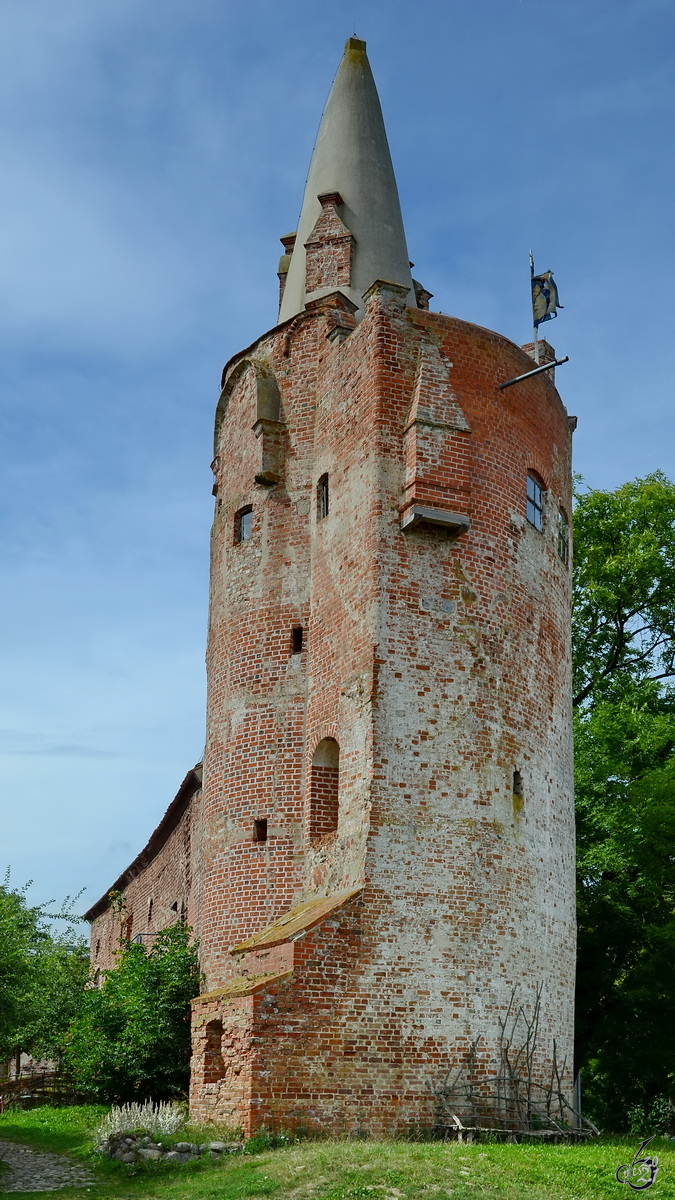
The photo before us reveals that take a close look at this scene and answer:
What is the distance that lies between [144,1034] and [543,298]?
1465cm

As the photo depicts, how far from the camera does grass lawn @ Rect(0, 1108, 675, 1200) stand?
13.1m

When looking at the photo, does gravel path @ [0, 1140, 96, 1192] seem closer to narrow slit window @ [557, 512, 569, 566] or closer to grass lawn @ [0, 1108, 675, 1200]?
grass lawn @ [0, 1108, 675, 1200]

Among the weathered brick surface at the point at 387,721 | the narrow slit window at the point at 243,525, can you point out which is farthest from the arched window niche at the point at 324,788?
the narrow slit window at the point at 243,525

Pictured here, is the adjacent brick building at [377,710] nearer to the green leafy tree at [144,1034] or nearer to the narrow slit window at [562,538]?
the narrow slit window at [562,538]

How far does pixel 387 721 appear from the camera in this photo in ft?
59.0

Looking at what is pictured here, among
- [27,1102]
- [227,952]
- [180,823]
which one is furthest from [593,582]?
[27,1102]

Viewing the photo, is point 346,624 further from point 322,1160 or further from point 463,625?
point 322,1160

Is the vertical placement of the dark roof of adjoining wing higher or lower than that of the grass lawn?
higher

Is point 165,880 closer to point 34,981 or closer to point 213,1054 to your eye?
point 34,981

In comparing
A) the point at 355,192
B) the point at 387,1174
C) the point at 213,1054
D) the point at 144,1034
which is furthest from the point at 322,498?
the point at 387,1174

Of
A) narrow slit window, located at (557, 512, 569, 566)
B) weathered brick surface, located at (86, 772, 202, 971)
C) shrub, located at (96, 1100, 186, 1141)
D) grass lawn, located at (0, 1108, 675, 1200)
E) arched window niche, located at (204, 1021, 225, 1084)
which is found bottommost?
grass lawn, located at (0, 1108, 675, 1200)

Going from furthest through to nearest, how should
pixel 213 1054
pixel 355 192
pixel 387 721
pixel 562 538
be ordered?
pixel 355 192 → pixel 562 538 → pixel 387 721 → pixel 213 1054

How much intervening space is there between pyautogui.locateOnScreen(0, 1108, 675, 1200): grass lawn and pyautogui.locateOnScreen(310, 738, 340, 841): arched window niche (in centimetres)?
472

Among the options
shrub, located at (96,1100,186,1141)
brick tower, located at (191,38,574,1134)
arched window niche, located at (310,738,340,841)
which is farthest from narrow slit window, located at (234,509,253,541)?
shrub, located at (96,1100,186,1141)
